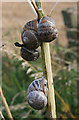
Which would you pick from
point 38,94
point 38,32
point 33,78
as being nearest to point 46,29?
point 38,32

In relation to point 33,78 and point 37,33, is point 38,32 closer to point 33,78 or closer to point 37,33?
point 37,33

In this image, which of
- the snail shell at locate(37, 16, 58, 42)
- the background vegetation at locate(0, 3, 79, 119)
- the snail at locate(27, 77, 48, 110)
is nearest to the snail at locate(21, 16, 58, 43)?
the snail shell at locate(37, 16, 58, 42)

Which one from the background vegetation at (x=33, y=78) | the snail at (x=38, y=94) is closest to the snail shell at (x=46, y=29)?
the snail at (x=38, y=94)

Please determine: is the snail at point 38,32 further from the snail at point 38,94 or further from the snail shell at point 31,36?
the snail at point 38,94

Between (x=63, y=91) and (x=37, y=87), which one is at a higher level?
(x=37, y=87)

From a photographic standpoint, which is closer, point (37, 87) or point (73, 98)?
point (37, 87)

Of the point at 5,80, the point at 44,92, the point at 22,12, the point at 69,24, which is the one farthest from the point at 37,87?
the point at 22,12

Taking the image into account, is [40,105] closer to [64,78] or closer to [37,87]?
[37,87]
